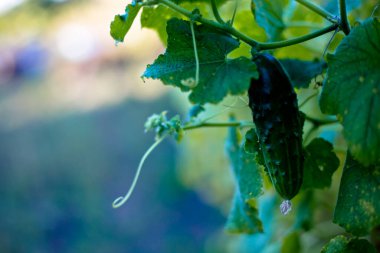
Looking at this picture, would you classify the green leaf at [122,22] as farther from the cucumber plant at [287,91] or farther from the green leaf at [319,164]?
the green leaf at [319,164]

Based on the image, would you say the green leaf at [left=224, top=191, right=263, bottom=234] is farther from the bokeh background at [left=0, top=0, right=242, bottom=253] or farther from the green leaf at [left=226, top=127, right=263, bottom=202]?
the bokeh background at [left=0, top=0, right=242, bottom=253]

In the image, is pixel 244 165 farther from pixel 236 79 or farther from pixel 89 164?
pixel 89 164

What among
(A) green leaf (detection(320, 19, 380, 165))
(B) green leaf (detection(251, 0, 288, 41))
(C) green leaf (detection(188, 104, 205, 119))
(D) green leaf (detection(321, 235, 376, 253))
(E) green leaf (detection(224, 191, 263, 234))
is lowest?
(D) green leaf (detection(321, 235, 376, 253))

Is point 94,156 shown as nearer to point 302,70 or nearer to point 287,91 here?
point 302,70

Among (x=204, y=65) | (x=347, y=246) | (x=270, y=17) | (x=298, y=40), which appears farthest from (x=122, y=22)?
(x=347, y=246)

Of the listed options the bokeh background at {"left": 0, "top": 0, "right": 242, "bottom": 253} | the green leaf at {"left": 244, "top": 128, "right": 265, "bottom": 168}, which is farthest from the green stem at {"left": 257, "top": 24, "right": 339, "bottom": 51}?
the bokeh background at {"left": 0, "top": 0, "right": 242, "bottom": 253}

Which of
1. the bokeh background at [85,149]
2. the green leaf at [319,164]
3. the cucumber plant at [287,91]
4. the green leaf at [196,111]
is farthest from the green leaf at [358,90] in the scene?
the bokeh background at [85,149]
